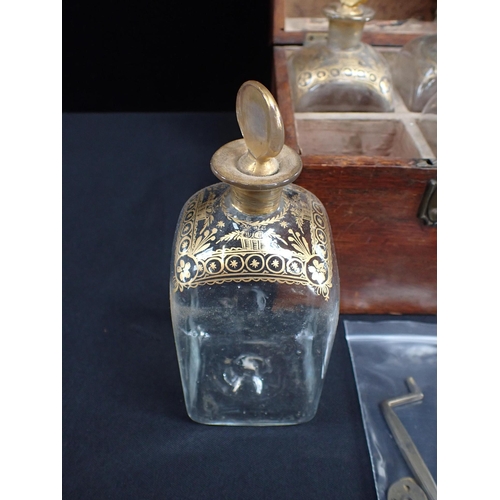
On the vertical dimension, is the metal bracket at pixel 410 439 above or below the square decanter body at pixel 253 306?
below

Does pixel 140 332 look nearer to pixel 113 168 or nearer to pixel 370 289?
pixel 370 289

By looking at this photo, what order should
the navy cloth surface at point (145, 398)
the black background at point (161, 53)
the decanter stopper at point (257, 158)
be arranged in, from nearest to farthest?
the decanter stopper at point (257, 158), the navy cloth surface at point (145, 398), the black background at point (161, 53)

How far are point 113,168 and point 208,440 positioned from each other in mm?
771

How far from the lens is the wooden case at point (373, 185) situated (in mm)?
849

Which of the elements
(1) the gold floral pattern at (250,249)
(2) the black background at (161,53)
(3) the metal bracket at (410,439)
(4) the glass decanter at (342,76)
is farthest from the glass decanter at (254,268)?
(2) the black background at (161,53)

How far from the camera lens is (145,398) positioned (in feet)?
2.88

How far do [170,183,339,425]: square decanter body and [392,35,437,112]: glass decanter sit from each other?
0.52m

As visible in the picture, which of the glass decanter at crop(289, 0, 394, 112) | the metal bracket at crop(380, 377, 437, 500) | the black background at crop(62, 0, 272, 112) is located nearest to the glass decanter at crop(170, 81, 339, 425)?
the metal bracket at crop(380, 377, 437, 500)

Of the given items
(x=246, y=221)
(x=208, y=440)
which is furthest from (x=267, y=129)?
(x=208, y=440)

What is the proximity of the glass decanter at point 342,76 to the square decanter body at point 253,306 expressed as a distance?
0.42 metres

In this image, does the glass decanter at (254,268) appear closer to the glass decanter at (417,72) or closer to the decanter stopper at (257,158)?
the decanter stopper at (257,158)

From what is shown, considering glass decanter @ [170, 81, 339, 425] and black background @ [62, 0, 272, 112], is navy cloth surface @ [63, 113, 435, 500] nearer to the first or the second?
glass decanter @ [170, 81, 339, 425]

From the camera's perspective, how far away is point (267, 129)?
1.82 ft

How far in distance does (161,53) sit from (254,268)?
108 centimetres
